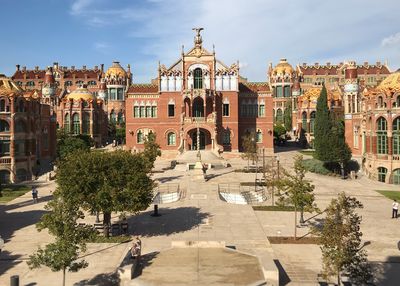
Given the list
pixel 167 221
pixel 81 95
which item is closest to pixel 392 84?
pixel 167 221

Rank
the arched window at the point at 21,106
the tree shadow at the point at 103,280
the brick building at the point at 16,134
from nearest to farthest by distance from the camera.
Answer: the tree shadow at the point at 103,280, the brick building at the point at 16,134, the arched window at the point at 21,106

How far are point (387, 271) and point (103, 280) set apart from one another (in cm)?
1412

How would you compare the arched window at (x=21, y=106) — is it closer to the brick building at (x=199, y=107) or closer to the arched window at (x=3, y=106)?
the arched window at (x=3, y=106)

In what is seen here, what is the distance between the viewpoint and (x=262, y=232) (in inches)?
1060

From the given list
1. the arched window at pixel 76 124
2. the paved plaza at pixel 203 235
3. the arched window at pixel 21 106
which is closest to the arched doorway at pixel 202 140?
the arched window at pixel 21 106

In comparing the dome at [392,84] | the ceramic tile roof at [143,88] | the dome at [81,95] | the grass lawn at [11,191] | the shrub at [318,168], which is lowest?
the grass lawn at [11,191]

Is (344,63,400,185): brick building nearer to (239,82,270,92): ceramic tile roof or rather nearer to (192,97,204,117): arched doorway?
(239,82,270,92): ceramic tile roof

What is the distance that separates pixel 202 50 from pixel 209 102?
29.6ft

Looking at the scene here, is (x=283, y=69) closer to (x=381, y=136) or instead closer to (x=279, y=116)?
(x=279, y=116)

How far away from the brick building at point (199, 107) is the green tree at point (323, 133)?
14.6 meters

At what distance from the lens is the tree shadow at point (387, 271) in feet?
63.6

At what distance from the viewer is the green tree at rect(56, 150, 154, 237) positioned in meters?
24.1

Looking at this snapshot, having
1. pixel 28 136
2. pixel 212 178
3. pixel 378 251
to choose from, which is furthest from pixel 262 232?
pixel 28 136

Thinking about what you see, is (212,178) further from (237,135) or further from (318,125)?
(237,135)
